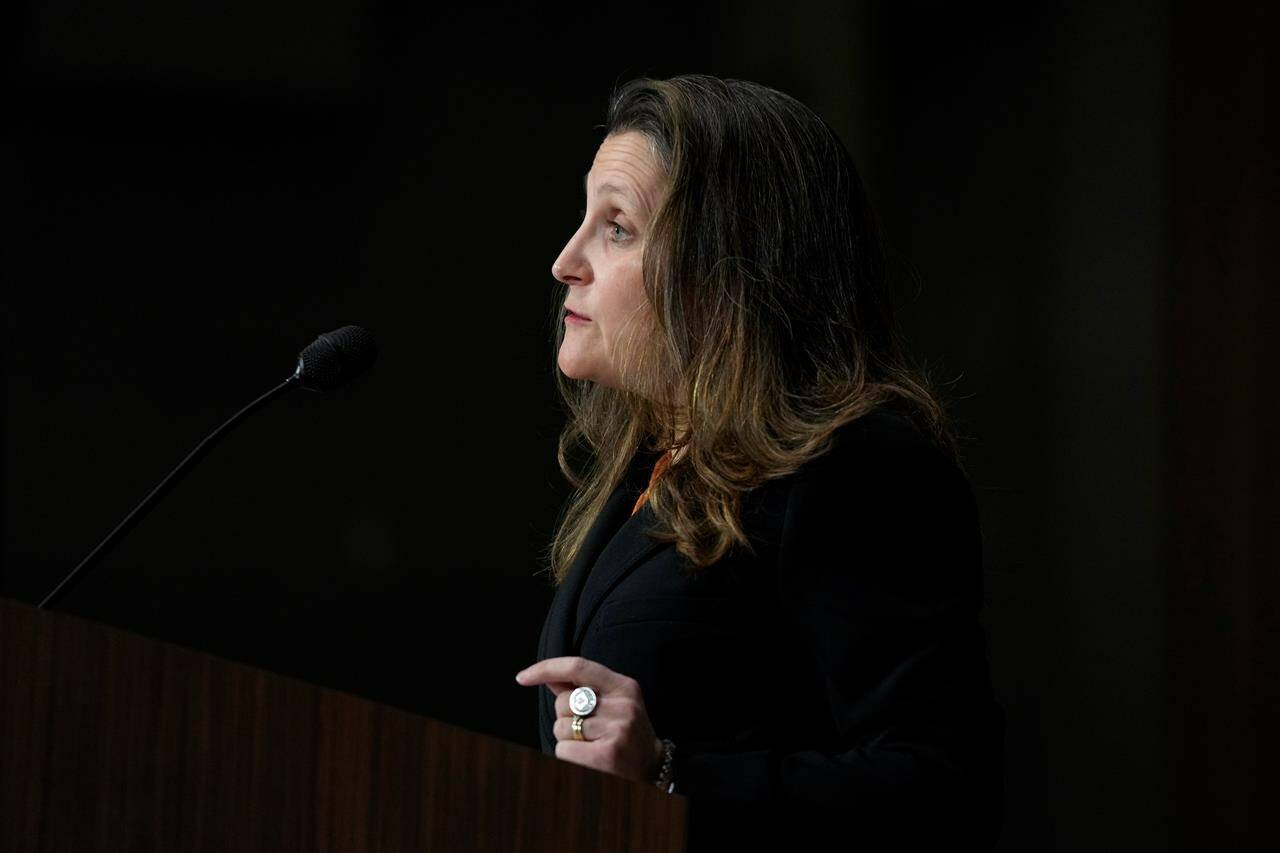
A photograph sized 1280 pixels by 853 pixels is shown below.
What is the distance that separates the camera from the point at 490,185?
9.21 ft

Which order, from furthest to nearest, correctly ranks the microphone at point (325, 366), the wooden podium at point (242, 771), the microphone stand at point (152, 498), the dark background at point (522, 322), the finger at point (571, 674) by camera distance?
the dark background at point (522, 322), the microphone at point (325, 366), the microphone stand at point (152, 498), the finger at point (571, 674), the wooden podium at point (242, 771)

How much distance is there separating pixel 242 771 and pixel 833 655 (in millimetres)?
483

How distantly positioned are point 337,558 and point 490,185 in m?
0.76

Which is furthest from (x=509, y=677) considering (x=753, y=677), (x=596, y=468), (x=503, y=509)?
(x=753, y=677)

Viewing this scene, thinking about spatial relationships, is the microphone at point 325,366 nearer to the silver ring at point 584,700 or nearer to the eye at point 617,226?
the eye at point 617,226

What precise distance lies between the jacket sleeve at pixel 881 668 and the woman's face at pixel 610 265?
0.22m

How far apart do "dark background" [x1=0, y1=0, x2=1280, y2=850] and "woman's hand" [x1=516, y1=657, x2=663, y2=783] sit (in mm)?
1386

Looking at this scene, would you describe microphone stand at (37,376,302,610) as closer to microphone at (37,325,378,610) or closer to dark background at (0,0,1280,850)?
microphone at (37,325,378,610)

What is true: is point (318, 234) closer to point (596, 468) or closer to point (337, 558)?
point (337, 558)

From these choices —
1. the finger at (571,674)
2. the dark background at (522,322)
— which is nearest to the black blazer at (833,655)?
the finger at (571,674)

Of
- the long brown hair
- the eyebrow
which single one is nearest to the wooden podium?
the long brown hair

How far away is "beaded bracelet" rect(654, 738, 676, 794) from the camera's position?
0.92m

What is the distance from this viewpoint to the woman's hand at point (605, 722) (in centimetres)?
86

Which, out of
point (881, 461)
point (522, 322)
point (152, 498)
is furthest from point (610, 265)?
point (522, 322)
